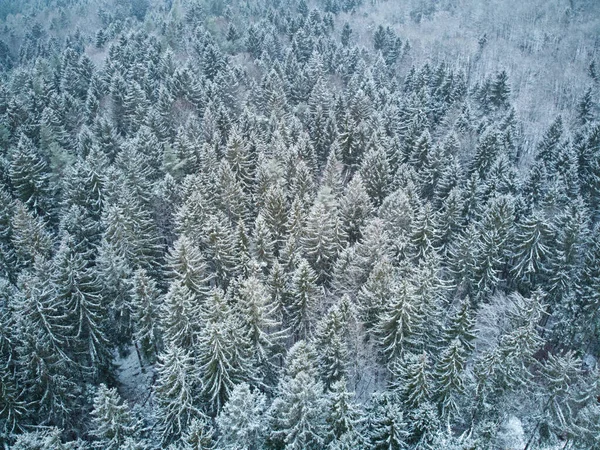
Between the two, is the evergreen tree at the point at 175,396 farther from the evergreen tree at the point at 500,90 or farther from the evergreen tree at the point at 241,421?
the evergreen tree at the point at 500,90

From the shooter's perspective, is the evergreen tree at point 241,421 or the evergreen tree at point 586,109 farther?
the evergreen tree at point 586,109

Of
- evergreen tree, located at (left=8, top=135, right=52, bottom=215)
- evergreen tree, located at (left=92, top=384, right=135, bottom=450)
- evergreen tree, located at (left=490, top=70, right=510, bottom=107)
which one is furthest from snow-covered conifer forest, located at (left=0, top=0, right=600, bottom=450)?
evergreen tree, located at (left=490, top=70, right=510, bottom=107)

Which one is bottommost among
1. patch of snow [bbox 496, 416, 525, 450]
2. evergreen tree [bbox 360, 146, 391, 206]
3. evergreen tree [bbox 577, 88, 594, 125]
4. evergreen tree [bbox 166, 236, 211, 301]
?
patch of snow [bbox 496, 416, 525, 450]

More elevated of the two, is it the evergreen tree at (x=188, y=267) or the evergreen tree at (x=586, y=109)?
the evergreen tree at (x=188, y=267)

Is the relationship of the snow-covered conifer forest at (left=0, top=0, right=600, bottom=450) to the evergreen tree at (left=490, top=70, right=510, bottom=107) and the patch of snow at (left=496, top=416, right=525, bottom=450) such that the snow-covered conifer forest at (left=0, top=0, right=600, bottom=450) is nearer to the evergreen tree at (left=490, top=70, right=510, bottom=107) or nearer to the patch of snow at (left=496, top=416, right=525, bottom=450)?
the patch of snow at (left=496, top=416, right=525, bottom=450)

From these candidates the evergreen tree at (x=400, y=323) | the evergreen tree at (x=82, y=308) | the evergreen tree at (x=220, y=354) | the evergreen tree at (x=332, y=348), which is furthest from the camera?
the evergreen tree at (x=82, y=308)

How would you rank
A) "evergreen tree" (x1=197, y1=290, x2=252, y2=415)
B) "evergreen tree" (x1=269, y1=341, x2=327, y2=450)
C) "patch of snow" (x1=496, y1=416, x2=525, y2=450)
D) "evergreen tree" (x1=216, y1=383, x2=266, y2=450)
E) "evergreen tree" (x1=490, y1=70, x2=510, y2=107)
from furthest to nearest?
"evergreen tree" (x1=490, y1=70, x2=510, y2=107) < "patch of snow" (x1=496, y1=416, x2=525, y2=450) < "evergreen tree" (x1=197, y1=290, x2=252, y2=415) < "evergreen tree" (x1=269, y1=341, x2=327, y2=450) < "evergreen tree" (x1=216, y1=383, x2=266, y2=450)

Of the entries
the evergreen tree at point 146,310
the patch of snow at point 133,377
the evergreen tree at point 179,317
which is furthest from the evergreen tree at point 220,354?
the patch of snow at point 133,377

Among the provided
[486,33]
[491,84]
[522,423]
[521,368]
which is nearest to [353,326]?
[521,368]

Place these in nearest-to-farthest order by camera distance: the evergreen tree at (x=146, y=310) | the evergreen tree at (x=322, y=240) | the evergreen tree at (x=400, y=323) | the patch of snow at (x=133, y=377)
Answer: the evergreen tree at (x=400, y=323) < the evergreen tree at (x=146, y=310) < the patch of snow at (x=133, y=377) < the evergreen tree at (x=322, y=240)

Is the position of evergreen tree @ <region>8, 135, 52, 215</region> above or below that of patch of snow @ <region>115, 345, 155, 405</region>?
above
